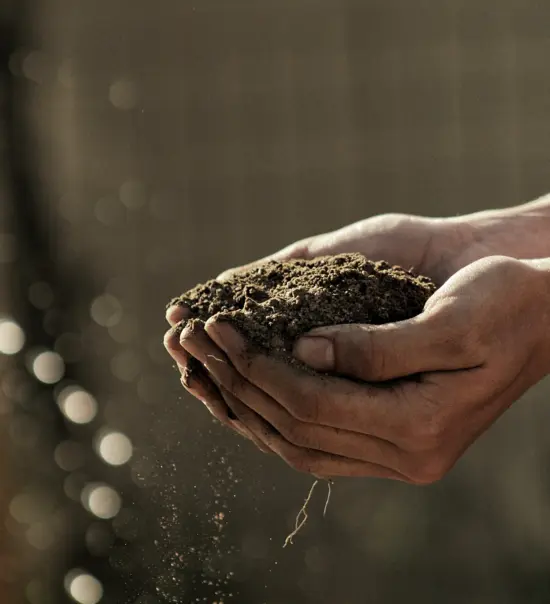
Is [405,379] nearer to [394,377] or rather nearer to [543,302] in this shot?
[394,377]

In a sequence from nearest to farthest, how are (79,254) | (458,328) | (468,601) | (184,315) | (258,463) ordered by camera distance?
(458,328) < (184,315) < (258,463) < (468,601) < (79,254)

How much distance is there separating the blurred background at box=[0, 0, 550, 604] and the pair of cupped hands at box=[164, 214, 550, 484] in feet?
5.79

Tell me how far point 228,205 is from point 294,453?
2.25m

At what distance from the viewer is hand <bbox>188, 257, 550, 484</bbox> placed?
1354mm

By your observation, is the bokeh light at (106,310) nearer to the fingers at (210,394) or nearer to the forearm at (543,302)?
the fingers at (210,394)

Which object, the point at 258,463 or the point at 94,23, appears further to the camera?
the point at 94,23

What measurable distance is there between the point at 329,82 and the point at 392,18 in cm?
41

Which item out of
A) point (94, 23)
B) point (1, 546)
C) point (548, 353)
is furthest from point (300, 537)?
point (94, 23)

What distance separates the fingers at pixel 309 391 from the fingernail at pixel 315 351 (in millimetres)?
24

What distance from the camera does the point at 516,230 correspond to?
2154mm

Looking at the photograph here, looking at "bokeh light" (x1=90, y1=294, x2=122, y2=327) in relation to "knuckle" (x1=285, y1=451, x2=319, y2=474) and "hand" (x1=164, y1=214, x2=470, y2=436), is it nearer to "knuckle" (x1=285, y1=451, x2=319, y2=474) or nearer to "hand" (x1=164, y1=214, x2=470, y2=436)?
"hand" (x1=164, y1=214, x2=470, y2=436)

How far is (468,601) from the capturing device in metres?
3.34

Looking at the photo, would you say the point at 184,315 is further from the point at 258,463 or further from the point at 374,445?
the point at 258,463

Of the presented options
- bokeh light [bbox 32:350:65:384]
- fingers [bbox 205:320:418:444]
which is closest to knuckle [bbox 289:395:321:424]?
fingers [bbox 205:320:418:444]
